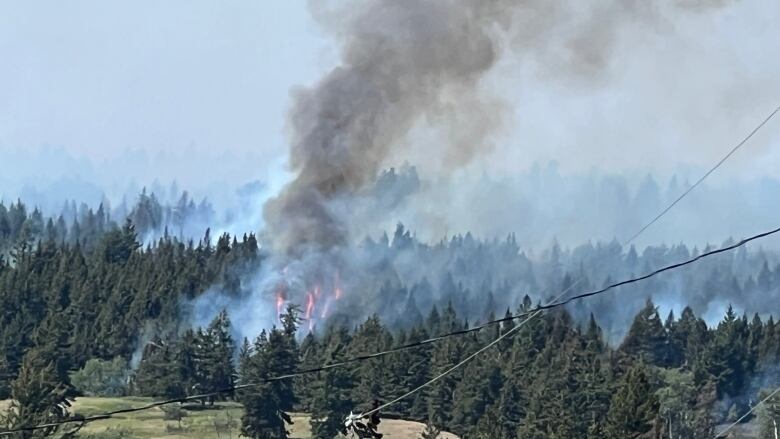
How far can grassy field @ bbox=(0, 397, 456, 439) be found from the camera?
411 feet

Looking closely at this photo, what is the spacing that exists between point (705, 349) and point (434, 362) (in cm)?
4648

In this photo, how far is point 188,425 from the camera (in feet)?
423

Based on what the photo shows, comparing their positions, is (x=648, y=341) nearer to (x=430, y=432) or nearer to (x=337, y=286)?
(x=337, y=286)

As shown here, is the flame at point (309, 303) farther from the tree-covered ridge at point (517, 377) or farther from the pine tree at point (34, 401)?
the pine tree at point (34, 401)

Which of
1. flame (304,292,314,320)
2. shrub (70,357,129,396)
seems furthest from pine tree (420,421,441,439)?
flame (304,292,314,320)

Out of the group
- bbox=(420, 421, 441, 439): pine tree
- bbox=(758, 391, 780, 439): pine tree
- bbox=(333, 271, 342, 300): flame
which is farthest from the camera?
bbox=(333, 271, 342, 300): flame

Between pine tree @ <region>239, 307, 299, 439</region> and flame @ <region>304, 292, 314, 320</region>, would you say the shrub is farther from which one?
flame @ <region>304, 292, 314, 320</region>

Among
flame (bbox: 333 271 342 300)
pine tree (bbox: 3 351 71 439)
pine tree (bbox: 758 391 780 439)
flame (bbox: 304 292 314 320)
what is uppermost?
flame (bbox: 333 271 342 300)

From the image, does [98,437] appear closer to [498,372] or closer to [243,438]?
[243,438]

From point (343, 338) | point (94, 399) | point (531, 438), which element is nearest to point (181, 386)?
point (94, 399)

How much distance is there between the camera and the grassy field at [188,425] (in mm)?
125188

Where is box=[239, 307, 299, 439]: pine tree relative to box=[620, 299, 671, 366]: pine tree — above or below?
below

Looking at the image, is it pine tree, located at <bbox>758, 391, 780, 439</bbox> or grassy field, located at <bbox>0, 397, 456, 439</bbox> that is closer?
grassy field, located at <bbox>0, 397, 456, 439</bbox>

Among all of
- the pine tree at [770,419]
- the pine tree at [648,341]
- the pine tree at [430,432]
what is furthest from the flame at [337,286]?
the pine tree at [770,419]
